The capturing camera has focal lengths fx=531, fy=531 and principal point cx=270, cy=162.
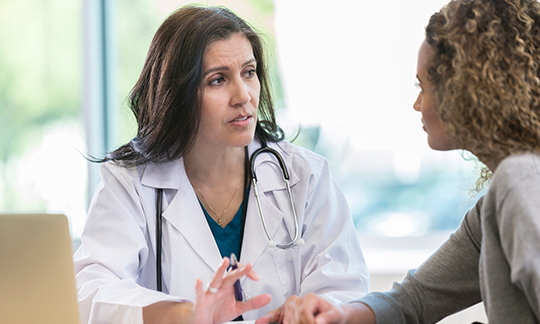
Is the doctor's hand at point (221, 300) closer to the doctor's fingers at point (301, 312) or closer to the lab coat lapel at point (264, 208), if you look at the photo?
the doctor's fingers at point (301, 312)

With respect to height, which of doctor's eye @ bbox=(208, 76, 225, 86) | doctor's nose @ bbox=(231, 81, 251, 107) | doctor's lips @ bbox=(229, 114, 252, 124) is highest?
doctor's eye @ bbox=(208, 76, 225, 86)

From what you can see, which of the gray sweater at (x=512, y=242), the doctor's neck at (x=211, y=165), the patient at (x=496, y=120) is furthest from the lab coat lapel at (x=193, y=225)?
the gray sweater at (x=512, y=242)

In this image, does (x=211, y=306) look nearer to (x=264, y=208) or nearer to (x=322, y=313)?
(x=322, y=313)

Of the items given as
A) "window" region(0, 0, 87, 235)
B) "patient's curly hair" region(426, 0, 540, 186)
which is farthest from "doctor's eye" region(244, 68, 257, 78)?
"window" region(0, 0, 87, 235)

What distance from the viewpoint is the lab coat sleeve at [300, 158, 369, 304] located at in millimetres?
1447

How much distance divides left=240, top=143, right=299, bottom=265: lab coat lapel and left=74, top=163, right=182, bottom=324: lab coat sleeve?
29cm

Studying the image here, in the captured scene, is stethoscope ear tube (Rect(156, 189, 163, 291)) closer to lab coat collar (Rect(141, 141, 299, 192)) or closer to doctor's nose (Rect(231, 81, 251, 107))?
lab coat collar (Rect(141, 141, 299, 192))

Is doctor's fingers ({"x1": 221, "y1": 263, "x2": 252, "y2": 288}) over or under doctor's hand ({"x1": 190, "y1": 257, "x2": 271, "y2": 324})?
over

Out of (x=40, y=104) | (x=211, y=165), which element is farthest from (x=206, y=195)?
(x=40, y=104)

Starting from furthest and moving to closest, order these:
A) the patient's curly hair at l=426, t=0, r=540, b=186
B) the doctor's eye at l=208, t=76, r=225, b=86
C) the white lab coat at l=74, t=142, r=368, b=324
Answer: the doctor's eye at l=208, t=76, r=225, b=86, the white lab coat at l=74, t=142, r=368, b=324, the patient's curly hair at l=426, t=0, r=540, b=186

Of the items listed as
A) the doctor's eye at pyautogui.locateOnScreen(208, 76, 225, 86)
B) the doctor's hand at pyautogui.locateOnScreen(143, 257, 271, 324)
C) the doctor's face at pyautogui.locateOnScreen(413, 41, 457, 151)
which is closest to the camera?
the doctor's face at pyautogui.locateOnScreen(413, 41, 457, 151)

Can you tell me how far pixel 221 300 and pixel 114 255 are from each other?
37 centimetres

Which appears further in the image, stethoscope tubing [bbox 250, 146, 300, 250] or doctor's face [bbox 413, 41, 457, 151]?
stethoscope tubing [bbox 250, 146, 300, 250]

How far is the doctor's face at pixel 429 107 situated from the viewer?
3.40 ft
